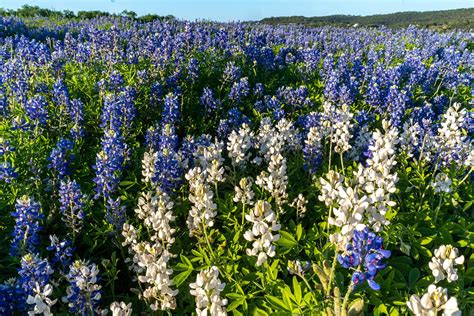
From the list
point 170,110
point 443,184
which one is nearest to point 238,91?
point 170,110

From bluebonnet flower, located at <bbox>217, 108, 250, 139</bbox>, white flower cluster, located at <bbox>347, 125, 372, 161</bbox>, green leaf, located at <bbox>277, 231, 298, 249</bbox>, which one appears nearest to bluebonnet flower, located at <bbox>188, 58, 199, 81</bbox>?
bluebonnet flower, located at <bbox>217, 108, 250, 139</bbox>

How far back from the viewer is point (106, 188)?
3623 mm

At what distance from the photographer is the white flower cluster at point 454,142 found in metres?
3.99

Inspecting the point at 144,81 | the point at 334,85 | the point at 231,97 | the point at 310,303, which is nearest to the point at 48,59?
the point at 144,81

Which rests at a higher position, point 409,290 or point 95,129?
point 95,129

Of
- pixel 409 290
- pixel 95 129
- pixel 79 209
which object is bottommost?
pixel 409 290

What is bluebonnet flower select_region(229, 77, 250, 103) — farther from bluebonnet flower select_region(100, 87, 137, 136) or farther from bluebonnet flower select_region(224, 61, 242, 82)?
bluebonnet flower select_region(100, 87, 137, 136)

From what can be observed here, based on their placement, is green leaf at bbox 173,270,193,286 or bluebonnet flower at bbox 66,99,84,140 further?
bluebonnet flower at bbox 66,99,84,140

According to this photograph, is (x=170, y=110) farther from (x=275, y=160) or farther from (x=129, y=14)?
(x=129, y=14)

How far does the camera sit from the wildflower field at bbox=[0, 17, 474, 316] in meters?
2.34

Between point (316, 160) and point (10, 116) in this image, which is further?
point (10, 116)

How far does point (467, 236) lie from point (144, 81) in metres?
4.61

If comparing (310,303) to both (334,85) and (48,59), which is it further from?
Answer: (48,59)

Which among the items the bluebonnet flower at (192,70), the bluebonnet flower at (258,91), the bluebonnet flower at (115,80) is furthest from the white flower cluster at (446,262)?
the bluebonnet flower at (192,70)
